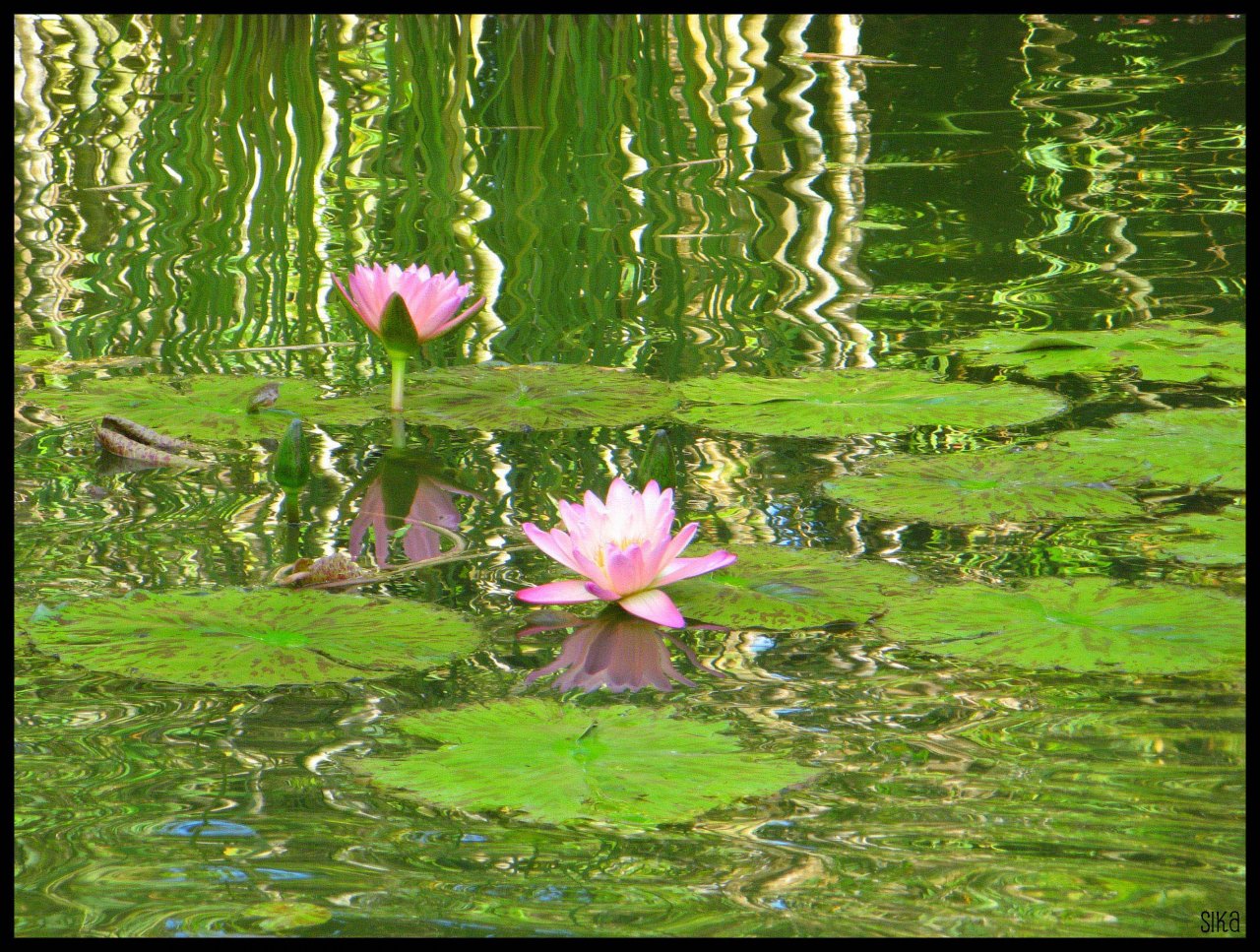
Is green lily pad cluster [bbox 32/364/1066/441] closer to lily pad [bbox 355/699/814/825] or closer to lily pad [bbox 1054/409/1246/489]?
lily pad [bbox 1054/409/1246/489]

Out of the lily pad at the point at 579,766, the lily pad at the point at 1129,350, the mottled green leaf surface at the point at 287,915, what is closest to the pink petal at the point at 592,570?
the lily pad at the point at 579,766

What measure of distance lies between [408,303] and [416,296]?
0.02 m

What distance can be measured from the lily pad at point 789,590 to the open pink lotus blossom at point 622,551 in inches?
1.6

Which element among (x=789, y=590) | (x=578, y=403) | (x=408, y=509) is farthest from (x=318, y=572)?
(x=578, y=403)

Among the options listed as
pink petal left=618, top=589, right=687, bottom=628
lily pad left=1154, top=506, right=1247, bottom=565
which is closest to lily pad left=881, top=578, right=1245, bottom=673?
lily pad left=1154, top=506, right=1247, bottom=565

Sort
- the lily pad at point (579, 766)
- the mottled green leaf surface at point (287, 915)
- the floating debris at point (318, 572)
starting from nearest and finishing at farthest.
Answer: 1. the mottled green leaf surface at point (287, 915)
2. the lily pad at point (579, 766)
3. the floating debris at point (318, 572)

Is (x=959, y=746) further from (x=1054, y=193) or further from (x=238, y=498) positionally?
(x=1054, y=193)

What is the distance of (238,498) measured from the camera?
6.21ft

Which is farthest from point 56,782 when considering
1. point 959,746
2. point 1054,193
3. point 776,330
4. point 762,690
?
point 1054,193

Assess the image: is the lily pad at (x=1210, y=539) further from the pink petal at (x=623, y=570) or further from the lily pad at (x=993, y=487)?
the pink petal at (x=623, y=570)

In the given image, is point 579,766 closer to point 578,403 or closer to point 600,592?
point 600,592

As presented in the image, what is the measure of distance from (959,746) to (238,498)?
105 cm

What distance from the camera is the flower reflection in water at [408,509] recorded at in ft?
5.70

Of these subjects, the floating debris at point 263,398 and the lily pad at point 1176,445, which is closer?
the lily pad at point 1176,445
